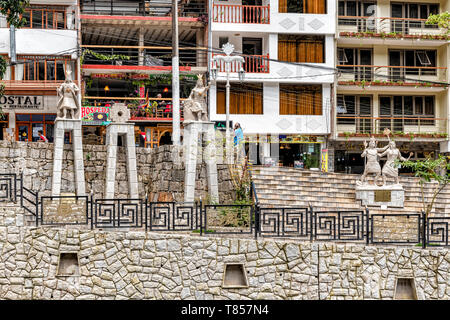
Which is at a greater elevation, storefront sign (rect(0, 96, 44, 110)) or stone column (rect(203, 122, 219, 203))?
storefront sign (rect(0, 96, 44, 110))

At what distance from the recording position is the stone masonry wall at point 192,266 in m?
16.8

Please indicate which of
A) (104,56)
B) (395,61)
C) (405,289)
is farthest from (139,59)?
(405,289)

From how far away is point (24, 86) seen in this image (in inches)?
1225

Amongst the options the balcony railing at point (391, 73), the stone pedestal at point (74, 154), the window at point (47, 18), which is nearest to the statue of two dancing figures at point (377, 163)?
the stone pedestal at point (74, 154)

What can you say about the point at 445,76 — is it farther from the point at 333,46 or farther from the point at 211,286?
the point at 211,286

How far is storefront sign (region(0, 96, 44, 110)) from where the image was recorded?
31.8 metres

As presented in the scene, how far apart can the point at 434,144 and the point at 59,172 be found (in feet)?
68.9

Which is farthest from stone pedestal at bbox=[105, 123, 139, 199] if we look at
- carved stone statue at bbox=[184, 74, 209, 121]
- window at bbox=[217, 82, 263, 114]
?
window at bbox=[217, 82, 263, 114]

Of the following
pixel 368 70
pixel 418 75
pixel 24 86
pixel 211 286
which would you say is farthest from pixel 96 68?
pixel 211 286

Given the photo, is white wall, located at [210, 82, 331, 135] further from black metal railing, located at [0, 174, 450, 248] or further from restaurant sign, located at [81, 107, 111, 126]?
black metal railing, located at [0, 174, 450, 248]

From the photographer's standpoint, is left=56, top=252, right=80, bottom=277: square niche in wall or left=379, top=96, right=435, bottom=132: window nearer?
left=56, top=252, right=80, bottom=277: square niche in wall

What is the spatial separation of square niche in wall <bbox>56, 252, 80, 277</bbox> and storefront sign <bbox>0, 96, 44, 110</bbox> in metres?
16.4

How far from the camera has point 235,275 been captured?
17.3 meters

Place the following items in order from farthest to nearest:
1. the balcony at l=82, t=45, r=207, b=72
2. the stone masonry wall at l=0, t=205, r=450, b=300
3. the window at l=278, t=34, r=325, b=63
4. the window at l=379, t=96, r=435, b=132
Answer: the window at l=379, t=96, r=435, b=132, the window at l=278, t=34, r=325, b=63, the balcony at l=82, t=45, r=207, b=72, the stone masonry wall at l=0, t=205, r=450, b=300
